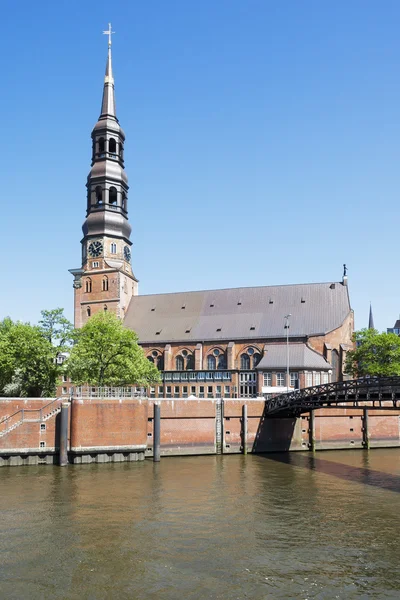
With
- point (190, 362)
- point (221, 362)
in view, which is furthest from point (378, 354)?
point (190, 362)

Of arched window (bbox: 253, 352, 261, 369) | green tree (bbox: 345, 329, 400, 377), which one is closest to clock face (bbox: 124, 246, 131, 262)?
arched window (bbox: 253, 352, 261, 369)

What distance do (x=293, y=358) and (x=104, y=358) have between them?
100 ft

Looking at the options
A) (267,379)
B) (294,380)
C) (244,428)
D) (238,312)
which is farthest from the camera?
(238,312)

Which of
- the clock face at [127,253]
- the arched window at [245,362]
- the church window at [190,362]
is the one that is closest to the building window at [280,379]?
the arched window at [245,362]

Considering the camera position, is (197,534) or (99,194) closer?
(197,534)

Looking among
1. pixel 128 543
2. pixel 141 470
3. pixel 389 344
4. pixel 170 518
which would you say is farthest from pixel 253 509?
pixel 389 344

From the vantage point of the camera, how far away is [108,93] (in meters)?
99.9

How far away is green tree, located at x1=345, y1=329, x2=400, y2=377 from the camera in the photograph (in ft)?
261

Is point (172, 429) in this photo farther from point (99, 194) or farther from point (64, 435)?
point (99, 194)

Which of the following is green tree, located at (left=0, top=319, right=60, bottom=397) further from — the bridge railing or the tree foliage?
the bridge railing

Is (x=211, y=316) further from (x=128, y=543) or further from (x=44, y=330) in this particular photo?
(x=128, y=543)

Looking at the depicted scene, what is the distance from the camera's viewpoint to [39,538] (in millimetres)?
28844

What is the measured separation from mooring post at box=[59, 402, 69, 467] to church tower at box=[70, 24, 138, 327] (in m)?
48.9

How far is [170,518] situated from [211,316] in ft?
226
